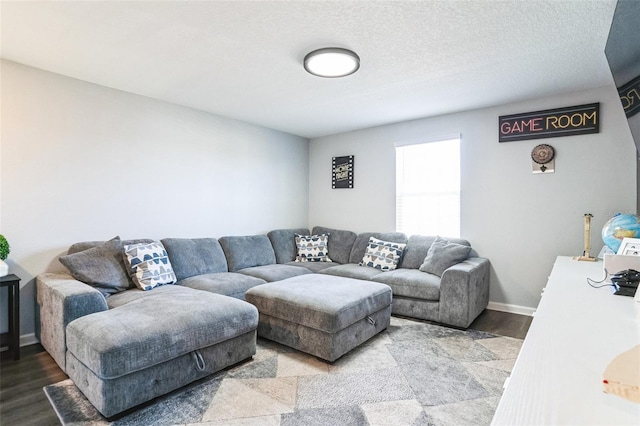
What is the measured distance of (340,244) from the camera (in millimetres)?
4840

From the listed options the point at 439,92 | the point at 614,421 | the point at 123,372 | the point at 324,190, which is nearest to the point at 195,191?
the point at 324,190

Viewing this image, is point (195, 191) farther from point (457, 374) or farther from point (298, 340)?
point (457, 374)

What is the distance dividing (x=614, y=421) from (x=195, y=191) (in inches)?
158

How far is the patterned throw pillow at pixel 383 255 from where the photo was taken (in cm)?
412

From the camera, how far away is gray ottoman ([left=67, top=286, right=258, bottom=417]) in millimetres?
1788

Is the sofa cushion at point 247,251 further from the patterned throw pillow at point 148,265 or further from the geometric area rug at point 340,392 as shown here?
the geometric area rug at point 340,392

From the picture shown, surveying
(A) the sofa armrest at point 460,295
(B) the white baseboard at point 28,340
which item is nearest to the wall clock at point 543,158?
(A) the sofa armrest at point 460,295

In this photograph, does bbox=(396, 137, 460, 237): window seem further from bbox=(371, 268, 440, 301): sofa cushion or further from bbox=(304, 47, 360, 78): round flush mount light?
bbox=(304, 47, 360, 78): round flush mount light

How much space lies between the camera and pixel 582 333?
3.35ft

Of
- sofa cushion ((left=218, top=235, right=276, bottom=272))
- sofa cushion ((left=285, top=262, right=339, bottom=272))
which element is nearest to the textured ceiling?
sofa cushion ((left=218, top=235, right=276, bottom=272))

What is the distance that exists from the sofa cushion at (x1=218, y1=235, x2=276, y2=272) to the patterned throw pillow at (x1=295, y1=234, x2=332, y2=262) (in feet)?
1.46

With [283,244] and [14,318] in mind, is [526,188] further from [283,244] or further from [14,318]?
[14,318]

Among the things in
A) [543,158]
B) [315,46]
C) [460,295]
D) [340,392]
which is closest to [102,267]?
[340,392]

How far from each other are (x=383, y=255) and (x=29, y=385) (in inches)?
137
